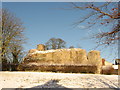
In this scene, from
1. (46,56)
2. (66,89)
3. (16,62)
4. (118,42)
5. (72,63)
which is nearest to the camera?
(118,42)

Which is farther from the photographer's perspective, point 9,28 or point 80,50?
point 9,28

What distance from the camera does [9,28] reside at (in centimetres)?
1291

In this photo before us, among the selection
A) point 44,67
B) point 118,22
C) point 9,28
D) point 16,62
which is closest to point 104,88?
point 118,22

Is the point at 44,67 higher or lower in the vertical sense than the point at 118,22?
lower

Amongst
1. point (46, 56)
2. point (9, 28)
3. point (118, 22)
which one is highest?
point (9, 28)

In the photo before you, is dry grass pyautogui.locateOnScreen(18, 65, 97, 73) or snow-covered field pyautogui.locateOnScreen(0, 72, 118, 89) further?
dry grass pyautogui.locateOnScreen(18, 65, 97, 73)

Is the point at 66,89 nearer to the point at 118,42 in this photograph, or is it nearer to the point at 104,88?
the point at 104,88

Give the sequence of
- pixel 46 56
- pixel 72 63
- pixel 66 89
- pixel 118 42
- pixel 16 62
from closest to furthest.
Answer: pixel 118 42 → pixel 66 89 → pixel 72 63 → pixel 46 56 → pixel 16 62

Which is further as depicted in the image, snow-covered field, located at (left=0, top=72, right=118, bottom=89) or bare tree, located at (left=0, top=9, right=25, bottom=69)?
bare tree, located at (left=0, top=9, right=25, bottom=69)

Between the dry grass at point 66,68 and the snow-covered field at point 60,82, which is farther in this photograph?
the dry grass at point 66,68

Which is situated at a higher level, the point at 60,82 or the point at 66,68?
the point at 66,68

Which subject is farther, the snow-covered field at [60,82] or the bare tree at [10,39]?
the bare tree at [10,39]

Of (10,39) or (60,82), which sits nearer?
(60,82)

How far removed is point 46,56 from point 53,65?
119 centimetres
